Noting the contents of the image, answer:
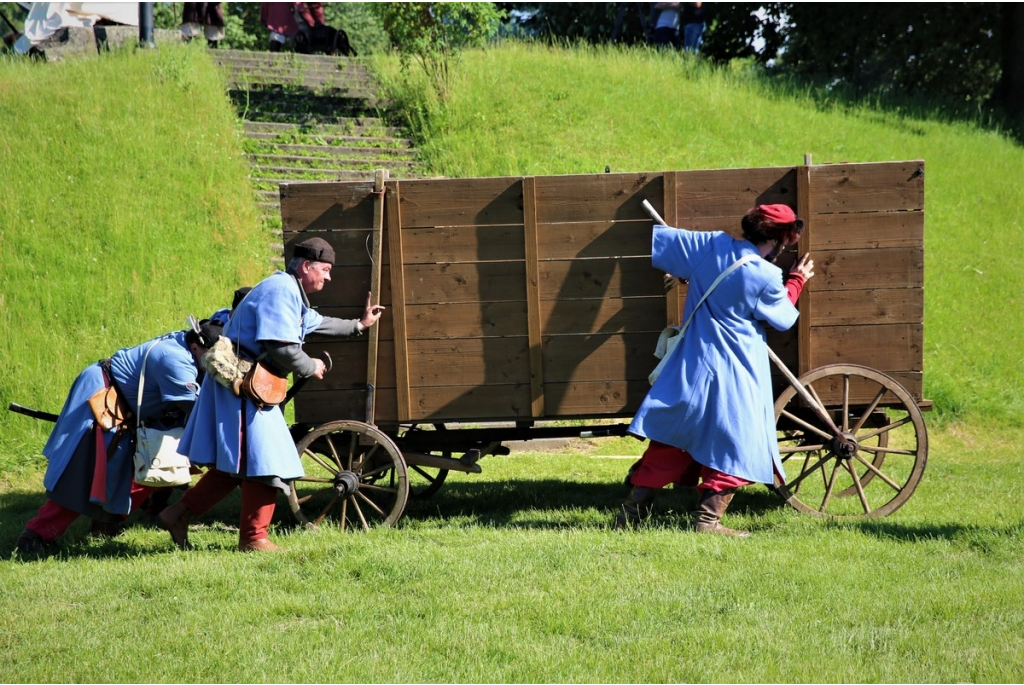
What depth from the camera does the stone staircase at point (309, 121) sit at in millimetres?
12734

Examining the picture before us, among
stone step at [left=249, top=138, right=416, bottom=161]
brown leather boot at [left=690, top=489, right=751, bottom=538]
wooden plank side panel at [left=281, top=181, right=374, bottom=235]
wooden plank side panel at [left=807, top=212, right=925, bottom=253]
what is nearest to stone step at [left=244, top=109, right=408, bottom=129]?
stone step at [left=249, top=138, right=416, bottom=161]

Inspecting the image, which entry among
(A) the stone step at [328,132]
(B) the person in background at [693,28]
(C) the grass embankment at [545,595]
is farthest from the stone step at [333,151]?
(B) the person in background at [693,28]

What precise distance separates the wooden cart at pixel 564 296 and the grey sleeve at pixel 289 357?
557mm

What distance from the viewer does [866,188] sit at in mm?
6094

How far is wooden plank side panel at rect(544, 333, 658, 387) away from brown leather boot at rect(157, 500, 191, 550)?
86.7 inches

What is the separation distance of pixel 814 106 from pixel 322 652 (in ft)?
47.3

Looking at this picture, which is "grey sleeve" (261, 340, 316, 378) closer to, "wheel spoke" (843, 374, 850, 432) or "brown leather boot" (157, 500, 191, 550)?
"brown leather boot" (157, 500, 191, 550)

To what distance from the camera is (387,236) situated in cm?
614

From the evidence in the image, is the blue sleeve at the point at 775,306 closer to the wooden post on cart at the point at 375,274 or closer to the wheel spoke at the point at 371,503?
the wooden post on cart at the point at 375,274

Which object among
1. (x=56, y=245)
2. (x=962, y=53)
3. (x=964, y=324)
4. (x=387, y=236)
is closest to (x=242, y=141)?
(x=56, y=245)

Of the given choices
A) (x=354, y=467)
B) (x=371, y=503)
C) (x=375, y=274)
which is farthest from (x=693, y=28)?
(x=371, y=503)

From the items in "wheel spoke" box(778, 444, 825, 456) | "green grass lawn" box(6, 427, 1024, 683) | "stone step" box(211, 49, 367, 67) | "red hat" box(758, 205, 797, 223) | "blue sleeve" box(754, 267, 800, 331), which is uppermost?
"stone step" box(211, 49, 367, 67)

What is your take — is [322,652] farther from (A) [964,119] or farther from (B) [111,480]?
(A) [964,119]

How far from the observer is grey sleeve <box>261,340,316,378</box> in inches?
219
